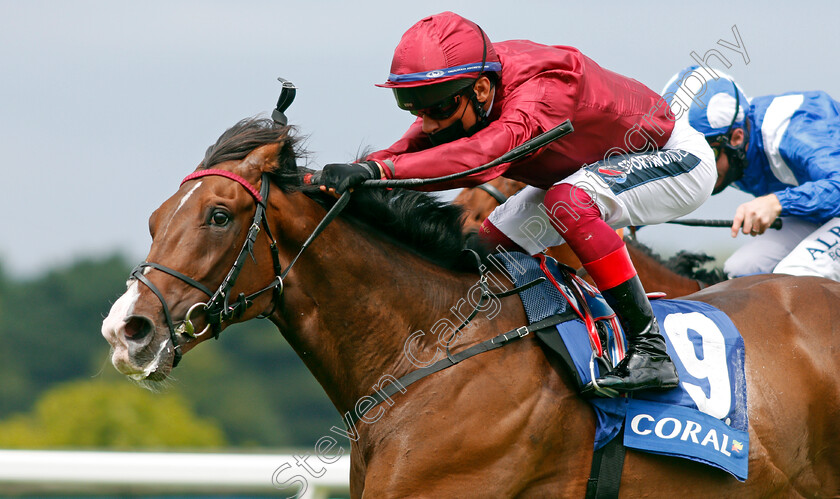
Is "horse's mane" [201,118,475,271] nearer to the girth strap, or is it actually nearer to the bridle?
the bridle

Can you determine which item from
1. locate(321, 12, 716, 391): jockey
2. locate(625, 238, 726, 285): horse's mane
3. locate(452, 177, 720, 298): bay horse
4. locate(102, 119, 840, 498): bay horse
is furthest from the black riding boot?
locate(625, 238, 726, 285): horse's mane

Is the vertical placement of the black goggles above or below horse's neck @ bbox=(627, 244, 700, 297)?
above

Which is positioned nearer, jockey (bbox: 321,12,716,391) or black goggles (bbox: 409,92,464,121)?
jockey (bbox: 321,12,716,391)

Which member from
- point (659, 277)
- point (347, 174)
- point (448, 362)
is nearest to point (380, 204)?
point (347, 174)

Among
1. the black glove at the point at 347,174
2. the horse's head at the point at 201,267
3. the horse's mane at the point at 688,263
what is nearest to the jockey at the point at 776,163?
the horse's mane at the point at 688,263

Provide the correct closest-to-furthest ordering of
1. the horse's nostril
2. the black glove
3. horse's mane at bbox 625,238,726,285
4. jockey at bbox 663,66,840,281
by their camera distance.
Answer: the horse's nostril < the black glove < jockey at bbox 663,66,840,281 < horse's mane at bbox 625,238,726,285

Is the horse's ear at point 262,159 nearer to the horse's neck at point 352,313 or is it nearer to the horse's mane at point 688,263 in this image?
the horse's neck at point 352,313

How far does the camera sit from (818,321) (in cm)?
372

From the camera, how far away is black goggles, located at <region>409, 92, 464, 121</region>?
3.35 m

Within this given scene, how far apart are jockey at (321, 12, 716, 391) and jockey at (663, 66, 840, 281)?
2.00 ft

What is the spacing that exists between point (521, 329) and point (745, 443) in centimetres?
90

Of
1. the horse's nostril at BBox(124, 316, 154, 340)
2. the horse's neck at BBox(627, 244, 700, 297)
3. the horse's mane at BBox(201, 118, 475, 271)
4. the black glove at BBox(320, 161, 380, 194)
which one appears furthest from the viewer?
the horse's neck at BBox(627, 244, 700, 297)

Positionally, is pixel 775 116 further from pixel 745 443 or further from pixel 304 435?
pixel 304 435

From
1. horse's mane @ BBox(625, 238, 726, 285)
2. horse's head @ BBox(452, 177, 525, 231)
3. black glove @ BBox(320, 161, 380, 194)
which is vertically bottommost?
horse's mane @ BBox(625, 238, 726, 285)
